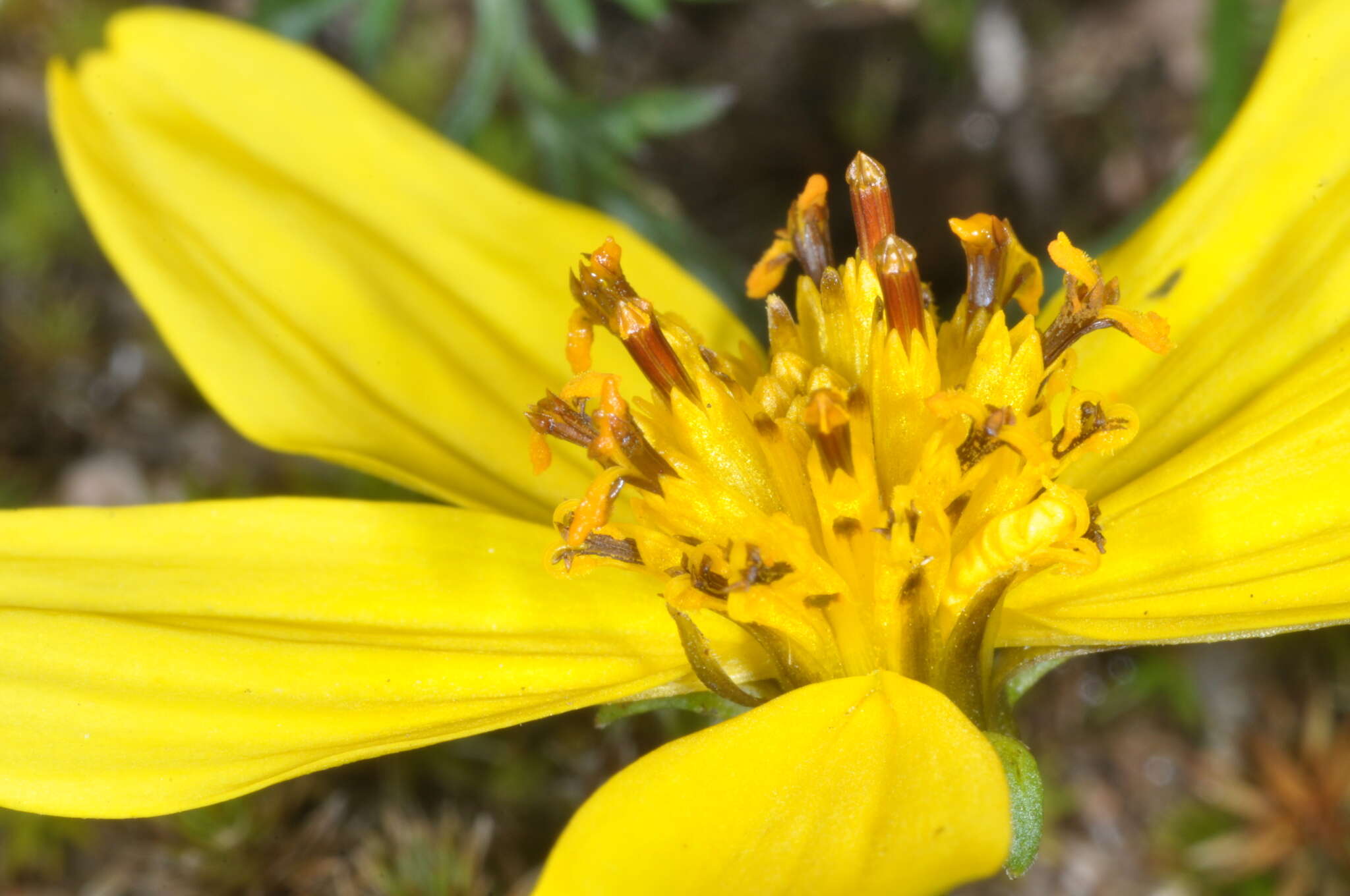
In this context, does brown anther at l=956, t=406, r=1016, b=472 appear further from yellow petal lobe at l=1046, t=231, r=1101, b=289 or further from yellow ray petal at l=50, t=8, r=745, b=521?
yellow ray petal at l=50, t=8, r=745, b=521

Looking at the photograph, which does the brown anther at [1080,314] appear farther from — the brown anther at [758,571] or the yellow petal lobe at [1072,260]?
the brown anther at [758,571]

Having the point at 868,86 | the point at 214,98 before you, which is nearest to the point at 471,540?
the point at 214,98

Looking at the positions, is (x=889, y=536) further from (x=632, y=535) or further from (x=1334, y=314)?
(x=1334, y=314)

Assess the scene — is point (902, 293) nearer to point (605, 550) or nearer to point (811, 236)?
point (811, 236)

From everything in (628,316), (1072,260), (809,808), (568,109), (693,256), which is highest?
(568,109)

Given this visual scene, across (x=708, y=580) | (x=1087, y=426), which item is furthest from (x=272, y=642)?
(x=1087, y=426)

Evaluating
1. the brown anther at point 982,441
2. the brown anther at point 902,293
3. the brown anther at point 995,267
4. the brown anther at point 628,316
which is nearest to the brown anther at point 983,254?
the brown anther at point 995,267
